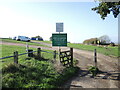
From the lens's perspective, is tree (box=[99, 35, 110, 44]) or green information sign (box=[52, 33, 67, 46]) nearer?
green information sign (box=[52, 33, 67, 46])

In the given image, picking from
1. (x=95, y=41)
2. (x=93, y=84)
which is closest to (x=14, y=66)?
(x=93, y=84)

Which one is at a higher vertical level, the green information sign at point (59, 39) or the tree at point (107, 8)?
the tree at point (107, 8)

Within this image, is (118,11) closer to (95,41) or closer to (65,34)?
(65,34)

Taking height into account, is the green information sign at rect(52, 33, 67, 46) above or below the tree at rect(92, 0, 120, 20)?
below

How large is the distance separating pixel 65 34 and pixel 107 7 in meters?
6.58

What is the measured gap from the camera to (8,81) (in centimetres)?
568

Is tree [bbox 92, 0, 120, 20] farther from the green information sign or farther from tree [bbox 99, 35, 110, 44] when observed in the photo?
tree [bbox 99, 35, 110, 44]

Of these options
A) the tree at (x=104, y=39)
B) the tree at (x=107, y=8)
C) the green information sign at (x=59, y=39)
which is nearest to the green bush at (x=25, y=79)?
the green information sign at (x=59, y=39)

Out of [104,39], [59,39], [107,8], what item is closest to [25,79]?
[59,39]

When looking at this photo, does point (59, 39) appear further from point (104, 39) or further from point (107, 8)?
point (104, 39)

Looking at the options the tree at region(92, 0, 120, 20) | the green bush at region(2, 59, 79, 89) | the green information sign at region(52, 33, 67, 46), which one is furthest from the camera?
the tree at region(92, 0, 120, 20)

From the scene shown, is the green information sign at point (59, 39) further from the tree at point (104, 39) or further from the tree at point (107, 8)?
the tree at point (104, 39)

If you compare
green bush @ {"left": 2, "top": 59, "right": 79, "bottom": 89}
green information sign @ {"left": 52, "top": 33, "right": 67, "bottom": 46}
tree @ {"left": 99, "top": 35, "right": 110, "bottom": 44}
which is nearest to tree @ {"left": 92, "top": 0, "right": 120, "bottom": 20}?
green information sign @ {"left": 52, "top": 33, "right": 67, "bottom": 46}

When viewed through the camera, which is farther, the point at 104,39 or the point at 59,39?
the point at 104,39
